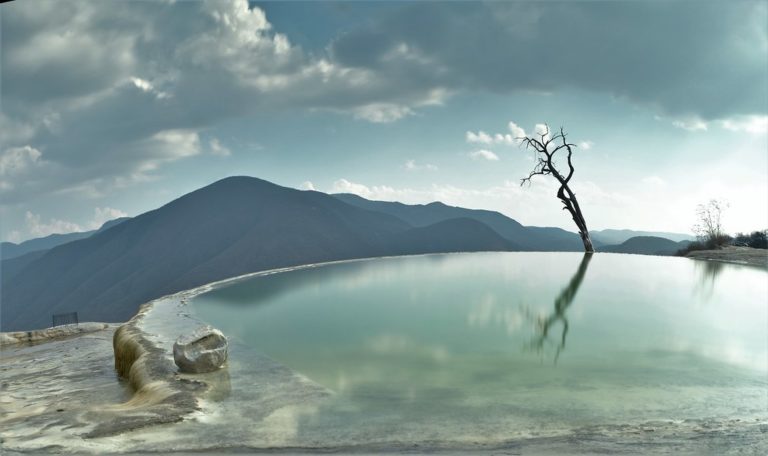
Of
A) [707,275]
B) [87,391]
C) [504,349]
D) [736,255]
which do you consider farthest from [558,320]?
[736,255]

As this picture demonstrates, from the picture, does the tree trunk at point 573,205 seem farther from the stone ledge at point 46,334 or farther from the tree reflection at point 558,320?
the stone ledge at point 46,334

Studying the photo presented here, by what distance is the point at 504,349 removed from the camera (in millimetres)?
6051

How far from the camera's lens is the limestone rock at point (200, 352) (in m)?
5.29

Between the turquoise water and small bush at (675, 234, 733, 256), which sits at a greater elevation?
small bush at (675, 234, 733, 256)

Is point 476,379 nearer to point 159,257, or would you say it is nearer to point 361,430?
point 361,430

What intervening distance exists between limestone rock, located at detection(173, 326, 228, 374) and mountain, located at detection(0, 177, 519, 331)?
98.1 metres

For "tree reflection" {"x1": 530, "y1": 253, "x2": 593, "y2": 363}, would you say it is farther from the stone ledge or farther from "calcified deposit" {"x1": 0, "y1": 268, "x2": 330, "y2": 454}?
the stone ledge

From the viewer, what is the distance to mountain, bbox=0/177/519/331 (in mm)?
110000

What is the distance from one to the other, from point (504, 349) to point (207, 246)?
14282 cm

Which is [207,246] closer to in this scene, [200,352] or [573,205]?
[573,205]

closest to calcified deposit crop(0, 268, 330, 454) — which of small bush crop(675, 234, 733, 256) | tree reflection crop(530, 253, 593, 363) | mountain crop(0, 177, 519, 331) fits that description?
tree reflection crop(530, 253, 593, 363)

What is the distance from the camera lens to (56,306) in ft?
402

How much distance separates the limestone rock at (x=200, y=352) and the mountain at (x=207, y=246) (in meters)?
98.1

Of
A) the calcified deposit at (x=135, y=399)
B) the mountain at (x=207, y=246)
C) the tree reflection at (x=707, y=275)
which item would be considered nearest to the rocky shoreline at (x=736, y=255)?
the tree reflection at (x=707, y=275)
